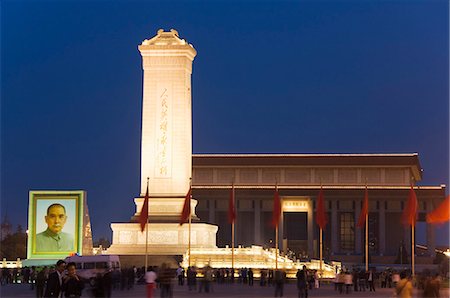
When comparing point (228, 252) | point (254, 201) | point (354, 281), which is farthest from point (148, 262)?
point (254, 201)

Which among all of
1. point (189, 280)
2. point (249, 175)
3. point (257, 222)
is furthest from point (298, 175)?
point (189, 280)

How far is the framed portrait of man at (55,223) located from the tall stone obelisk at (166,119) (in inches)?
216

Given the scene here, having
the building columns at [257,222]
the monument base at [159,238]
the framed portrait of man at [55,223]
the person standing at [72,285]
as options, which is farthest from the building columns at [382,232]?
the person standing at [72,285]

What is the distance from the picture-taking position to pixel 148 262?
2153 inches

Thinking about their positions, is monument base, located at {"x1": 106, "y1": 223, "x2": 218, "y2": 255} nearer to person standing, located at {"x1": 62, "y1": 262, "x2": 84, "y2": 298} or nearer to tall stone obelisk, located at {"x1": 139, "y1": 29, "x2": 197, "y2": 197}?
tall stone obelisk, located at {"x1": 139, "y1": 29, "x2": 197, "y2": 197}

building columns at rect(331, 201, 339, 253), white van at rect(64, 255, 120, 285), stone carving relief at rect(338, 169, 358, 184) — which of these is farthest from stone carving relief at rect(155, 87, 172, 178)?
stone carving relief at rect(338, 169, 358, 184)

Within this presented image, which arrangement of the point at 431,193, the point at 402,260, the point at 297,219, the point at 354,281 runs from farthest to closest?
the point at 297,219
the point at 431,193
the point at 402,260
the point at 354,281

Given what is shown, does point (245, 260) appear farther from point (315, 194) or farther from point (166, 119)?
point (315, 194)

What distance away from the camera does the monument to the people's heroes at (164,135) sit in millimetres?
58781

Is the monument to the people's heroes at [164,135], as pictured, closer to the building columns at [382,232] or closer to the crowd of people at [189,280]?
the crowd of people at [189,280]

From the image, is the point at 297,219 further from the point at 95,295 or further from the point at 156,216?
the point at 95,295

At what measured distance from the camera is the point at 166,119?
59500mm

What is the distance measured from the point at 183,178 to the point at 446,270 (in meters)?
→ 17.2

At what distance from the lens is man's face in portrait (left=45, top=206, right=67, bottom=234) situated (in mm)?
55719
